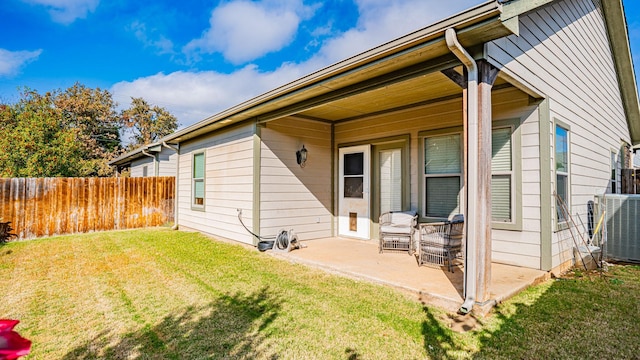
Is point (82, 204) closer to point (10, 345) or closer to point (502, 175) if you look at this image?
point (502, 175)

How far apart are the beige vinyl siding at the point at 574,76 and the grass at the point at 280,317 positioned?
5.13 ft

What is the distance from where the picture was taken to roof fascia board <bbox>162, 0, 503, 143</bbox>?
9.05ft

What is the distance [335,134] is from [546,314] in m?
4.99

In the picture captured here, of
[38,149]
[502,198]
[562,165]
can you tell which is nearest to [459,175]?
[502,198]

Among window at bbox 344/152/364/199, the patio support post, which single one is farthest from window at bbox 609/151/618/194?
the patio support post

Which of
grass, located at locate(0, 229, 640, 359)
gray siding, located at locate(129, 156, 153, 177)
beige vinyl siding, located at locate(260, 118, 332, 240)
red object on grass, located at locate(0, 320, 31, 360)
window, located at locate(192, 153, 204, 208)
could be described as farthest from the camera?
gray siding, located at locate(129, 156, 153, 177)

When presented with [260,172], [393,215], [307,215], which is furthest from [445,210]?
[260,172]

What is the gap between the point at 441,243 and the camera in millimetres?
4395

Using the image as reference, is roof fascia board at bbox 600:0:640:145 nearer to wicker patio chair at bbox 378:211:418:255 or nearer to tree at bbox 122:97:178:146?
wicker patio chair at bbox 378:211:418:255

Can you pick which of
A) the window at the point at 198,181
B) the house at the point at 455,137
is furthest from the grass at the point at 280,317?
the window at the point at 198,181

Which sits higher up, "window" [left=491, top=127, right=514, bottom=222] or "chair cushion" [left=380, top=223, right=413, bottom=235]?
"window" [left=491, top=127, right=514, bottom=222]

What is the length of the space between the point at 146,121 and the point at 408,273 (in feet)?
80.4

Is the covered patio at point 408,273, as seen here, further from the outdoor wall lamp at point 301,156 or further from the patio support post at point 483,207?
the outdoor wall lamp at point 301,156

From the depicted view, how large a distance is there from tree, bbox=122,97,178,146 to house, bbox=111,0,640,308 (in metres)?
17.7
